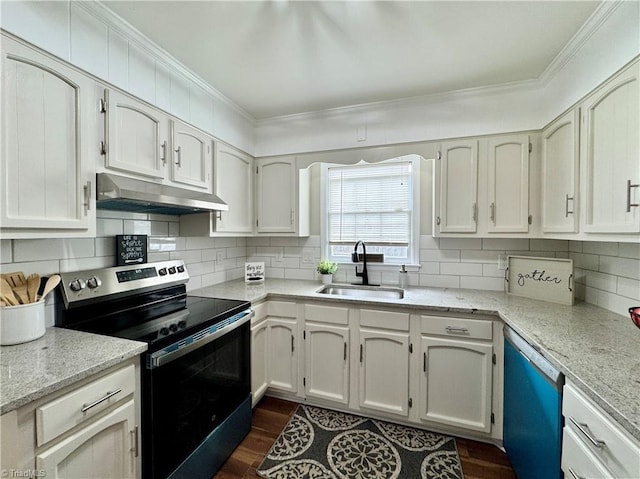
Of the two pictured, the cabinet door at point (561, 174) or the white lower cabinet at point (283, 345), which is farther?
the white lower cabinet at point (283, 345)

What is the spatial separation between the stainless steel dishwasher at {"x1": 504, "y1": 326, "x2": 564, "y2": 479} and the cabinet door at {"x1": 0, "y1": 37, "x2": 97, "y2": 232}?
2.13 m

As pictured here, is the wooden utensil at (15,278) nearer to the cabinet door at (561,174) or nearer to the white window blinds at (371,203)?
the white window blinds at (371,203)

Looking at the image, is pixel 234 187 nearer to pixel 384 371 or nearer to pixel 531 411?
pixel 384 371

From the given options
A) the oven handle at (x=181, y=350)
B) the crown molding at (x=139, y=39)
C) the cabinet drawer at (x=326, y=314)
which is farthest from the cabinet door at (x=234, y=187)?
the cabinet drawer at (x=326, y=314)

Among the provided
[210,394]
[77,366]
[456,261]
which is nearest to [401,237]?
[456,261]

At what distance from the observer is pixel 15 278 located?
1243mm

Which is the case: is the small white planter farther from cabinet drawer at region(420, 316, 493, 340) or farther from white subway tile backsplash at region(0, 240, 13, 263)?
white subway tile backsplash at region(0, 240, 13, 263)

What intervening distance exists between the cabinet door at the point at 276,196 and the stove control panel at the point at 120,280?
0.85 m

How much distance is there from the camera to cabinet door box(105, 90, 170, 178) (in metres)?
1.45

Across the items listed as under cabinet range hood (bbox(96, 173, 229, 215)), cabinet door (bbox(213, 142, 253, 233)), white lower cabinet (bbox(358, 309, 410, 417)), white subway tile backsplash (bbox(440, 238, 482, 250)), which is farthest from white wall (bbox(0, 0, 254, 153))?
white subway tile backsplash (bbox(440, 238, 482, 250))

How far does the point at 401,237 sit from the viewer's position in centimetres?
264

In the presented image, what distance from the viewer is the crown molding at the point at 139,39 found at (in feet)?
4.53

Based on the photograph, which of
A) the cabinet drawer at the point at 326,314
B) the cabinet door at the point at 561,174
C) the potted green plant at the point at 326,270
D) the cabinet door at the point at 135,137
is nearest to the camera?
the cabinet door at the point at 135,137

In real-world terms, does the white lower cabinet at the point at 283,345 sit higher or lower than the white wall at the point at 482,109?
lower
